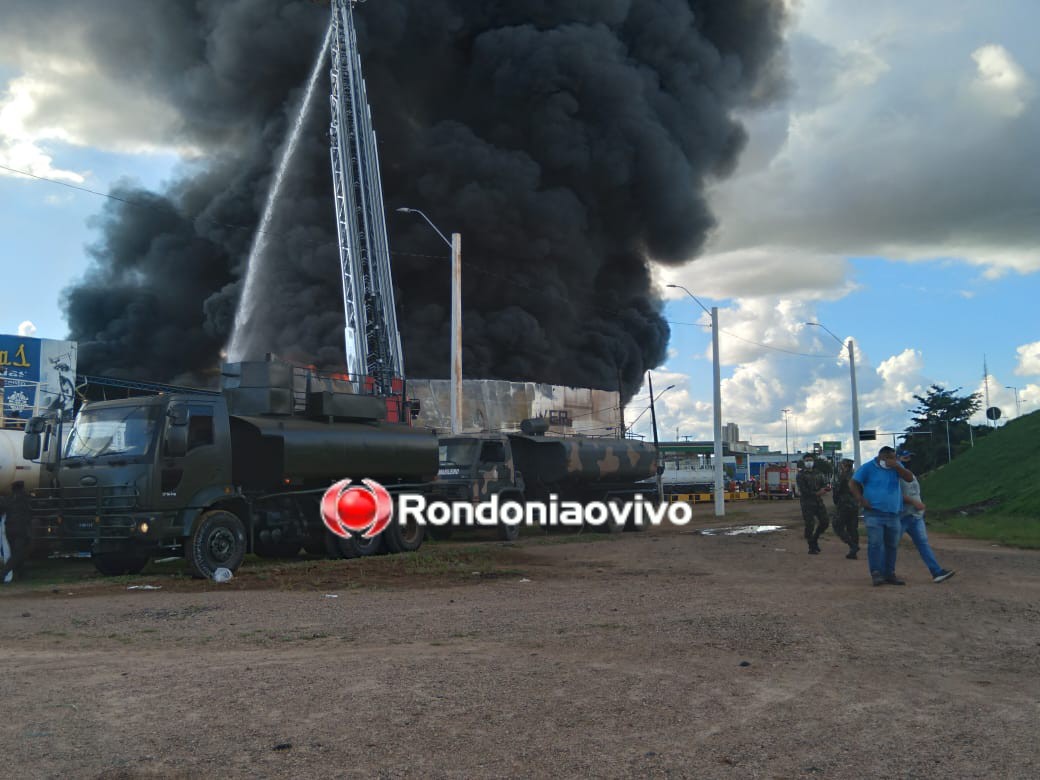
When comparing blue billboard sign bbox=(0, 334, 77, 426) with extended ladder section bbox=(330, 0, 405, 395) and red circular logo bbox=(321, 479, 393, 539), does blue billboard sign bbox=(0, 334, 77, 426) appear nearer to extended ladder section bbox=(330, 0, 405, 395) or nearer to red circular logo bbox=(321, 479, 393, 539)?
red circular logo bbox=(321, 479, 393, 539)

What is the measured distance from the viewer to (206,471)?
1307 centimetres

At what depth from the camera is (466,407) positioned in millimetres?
54094

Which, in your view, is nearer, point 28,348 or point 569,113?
point 28,348

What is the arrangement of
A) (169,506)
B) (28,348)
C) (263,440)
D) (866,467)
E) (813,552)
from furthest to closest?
(28,348)
(813,552)
(263,440)
(169,506)
(866,467)

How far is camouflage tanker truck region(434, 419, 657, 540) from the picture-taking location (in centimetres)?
1997

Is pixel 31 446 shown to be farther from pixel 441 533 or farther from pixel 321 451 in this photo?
pixel 441 533

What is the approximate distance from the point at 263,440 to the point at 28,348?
9208mm

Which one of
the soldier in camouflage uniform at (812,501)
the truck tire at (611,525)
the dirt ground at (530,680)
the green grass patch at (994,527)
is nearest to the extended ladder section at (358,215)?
the truck tire at (611,525)

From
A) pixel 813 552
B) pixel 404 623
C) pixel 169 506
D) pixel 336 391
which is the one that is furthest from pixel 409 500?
pixel 404 623

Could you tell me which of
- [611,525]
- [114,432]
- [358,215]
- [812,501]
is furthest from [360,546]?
[358,215]

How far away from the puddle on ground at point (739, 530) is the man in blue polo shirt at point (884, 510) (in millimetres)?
9951

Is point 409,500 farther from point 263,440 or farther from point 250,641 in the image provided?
point 250,641

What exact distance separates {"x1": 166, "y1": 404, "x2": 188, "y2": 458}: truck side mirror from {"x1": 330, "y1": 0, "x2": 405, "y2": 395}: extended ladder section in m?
32.3

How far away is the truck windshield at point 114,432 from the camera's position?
41.4 ft
